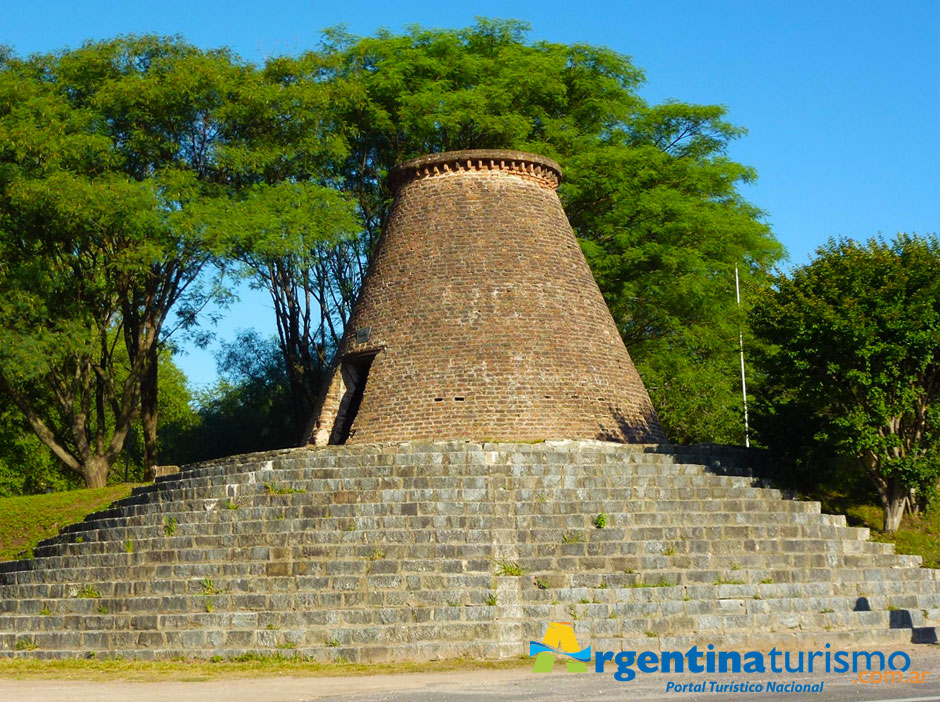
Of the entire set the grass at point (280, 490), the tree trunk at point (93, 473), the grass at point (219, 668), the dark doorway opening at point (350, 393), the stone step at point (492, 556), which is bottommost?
the grass at point (219, 668)

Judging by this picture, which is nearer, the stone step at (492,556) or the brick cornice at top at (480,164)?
the stone step at (492,556)

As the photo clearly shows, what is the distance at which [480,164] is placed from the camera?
1881 centimetres

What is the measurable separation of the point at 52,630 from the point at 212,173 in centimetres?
1517

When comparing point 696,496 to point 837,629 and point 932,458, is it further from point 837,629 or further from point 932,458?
point 932,458

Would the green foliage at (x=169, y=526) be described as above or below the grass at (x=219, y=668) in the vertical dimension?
above

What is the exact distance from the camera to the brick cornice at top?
18.8 meters

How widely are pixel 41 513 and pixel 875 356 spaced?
46.8ft

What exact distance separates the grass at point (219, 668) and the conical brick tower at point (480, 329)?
6.56 meters

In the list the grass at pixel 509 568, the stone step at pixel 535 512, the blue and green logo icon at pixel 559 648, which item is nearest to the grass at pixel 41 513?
the stone step at pixel 535 512

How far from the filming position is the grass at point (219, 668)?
9867mm

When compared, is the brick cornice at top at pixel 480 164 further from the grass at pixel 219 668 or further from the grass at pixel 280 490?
the grass at pixel 219 668

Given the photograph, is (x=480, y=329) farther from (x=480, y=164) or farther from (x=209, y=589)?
(x=209, y=589)

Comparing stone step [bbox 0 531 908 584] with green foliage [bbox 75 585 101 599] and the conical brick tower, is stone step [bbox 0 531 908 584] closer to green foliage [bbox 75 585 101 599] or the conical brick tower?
green foliage [bbox 75 585 101 599]

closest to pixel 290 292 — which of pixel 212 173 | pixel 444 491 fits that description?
pixel 212 173
